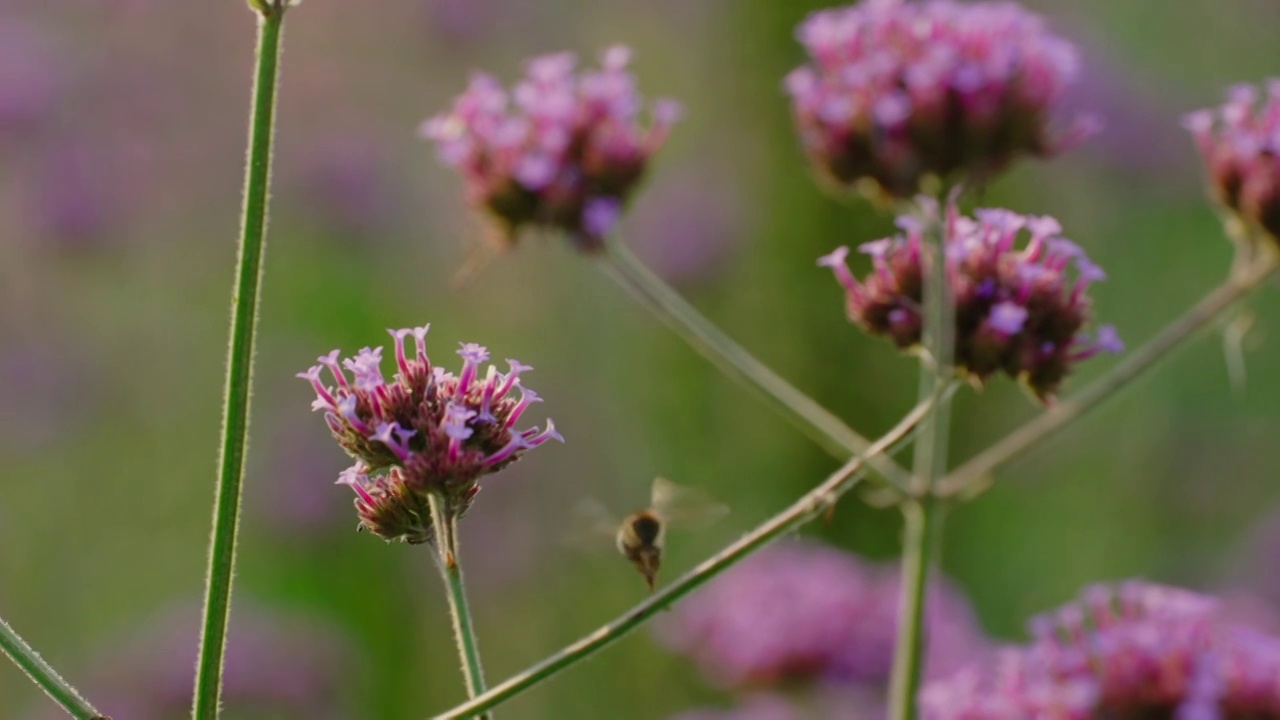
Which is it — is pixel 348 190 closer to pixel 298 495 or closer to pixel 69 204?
pixel 69 204

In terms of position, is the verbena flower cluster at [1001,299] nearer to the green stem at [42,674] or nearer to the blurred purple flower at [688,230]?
the green stem at [42,674]

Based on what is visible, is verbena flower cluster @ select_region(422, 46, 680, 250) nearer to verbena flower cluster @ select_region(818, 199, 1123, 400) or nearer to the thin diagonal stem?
verbena flower cluster @ select_region(818, 199, 1123, 400)

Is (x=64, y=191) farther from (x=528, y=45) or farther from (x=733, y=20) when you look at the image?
(x=733, y=20)

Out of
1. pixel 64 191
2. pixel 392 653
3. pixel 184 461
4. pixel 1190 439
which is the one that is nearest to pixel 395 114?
pixel 184 461

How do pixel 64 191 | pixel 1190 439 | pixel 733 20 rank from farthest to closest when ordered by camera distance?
pixel 733 20 → pixel 1190 439 → pixel 64 191

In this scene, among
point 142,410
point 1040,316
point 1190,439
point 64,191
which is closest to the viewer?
point 1040,316

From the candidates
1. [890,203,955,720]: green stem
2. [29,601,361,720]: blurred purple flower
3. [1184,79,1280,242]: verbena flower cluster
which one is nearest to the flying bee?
[890,203,955,720]: green stem

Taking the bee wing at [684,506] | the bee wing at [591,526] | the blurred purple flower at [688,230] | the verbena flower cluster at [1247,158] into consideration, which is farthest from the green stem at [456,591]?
the blurred purple flower at [688,230]
